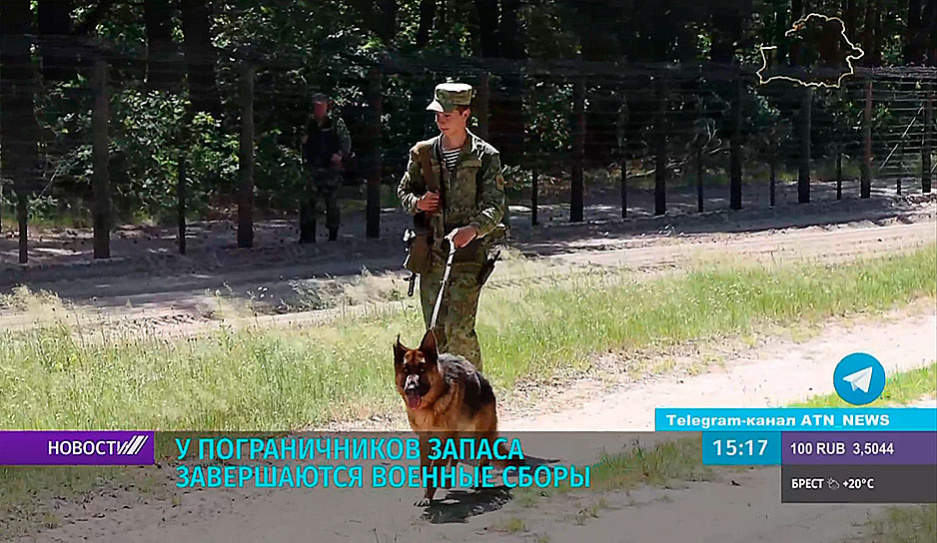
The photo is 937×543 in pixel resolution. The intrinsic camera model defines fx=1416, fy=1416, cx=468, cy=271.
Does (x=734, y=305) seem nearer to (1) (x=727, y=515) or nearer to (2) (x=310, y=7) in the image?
(1) (x=727, y=515)

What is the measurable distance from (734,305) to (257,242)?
569 centimetres

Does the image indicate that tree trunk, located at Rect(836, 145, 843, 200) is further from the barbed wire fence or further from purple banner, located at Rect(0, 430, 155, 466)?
purple banner, located at Rect(0, 430, 155, 466)

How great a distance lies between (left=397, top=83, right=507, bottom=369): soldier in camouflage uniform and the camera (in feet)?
19.9

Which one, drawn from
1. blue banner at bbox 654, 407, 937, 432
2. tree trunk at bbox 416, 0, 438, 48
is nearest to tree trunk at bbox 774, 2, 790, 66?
tree trunk at bbox 416, 0, 438, 48

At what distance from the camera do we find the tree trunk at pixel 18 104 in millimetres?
12609

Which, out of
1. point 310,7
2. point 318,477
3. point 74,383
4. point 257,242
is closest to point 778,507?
point 318,477

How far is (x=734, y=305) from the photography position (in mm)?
10180

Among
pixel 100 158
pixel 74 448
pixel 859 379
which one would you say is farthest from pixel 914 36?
pixel 74 448

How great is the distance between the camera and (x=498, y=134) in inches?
669

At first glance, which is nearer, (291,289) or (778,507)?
(778,507)

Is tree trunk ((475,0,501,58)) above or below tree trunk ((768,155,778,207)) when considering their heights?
above

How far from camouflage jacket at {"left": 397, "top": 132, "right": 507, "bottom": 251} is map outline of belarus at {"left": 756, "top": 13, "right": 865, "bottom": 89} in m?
8.70

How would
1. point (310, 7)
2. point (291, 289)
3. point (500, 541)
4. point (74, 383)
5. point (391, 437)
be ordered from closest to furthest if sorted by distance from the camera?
point (500, 541) → point (391, 437) → point (74, 383) → point (291, 289) → point (310, 7)

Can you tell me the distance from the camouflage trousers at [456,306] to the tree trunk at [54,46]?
7558 mm
